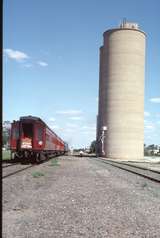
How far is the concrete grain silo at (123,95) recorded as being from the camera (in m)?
97.9

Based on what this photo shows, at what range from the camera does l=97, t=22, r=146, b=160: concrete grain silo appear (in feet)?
321

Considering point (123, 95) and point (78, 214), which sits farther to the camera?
point (123, 95)

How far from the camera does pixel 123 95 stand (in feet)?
320

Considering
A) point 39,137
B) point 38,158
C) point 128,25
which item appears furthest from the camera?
point 128,25

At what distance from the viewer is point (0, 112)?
2434mm

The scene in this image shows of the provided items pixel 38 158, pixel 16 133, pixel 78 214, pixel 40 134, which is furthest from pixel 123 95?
pixel 78 214

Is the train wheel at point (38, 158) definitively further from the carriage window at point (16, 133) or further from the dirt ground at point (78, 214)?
the dirt ground at point (78, 214)

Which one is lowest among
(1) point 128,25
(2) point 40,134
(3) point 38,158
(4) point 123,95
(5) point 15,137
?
(3) point 38,158

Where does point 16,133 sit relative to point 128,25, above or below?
below

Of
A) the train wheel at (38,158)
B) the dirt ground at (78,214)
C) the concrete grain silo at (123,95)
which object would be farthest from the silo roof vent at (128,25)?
the dirt ground at (78,214)

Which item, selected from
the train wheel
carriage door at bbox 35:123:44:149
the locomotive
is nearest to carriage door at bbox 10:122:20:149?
the locomotive

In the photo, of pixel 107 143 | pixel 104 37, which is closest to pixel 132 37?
pixel 104 37

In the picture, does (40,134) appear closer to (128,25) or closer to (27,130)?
(27,130)

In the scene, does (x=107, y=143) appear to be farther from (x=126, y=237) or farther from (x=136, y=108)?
(x=126, y=237)
